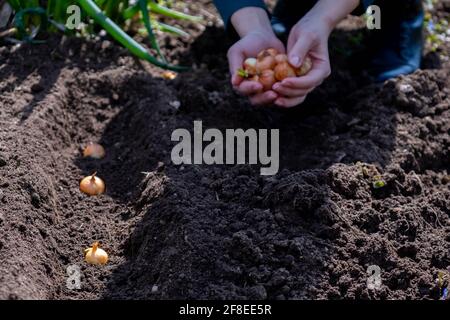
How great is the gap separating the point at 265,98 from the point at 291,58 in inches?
5.5

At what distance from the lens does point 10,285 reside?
1690mm

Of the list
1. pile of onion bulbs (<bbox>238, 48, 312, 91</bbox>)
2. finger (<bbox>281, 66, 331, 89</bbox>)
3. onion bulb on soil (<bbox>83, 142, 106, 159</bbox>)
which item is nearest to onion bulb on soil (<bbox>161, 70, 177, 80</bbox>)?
onion bulb on soil (<bbox>83, 142, 106, 159</bbox>)

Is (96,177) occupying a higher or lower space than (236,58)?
lower

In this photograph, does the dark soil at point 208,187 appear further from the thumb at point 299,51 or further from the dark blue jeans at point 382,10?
the thumb at point 299,51

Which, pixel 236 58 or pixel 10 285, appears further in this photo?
pixel 236 58

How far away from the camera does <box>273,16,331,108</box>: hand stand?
216 cm

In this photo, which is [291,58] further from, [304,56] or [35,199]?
[35,199]

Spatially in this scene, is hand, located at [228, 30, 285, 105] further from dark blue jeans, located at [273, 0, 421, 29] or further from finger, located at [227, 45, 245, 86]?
dark blue jeans, located at [273, 0, 421, 29]

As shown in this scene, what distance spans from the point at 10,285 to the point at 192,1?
186 centimetres

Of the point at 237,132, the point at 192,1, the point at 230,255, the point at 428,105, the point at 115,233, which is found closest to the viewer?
the point at 230,255

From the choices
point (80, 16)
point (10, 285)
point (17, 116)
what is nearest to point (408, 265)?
point (10, 285)

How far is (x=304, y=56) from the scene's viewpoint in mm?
2188
